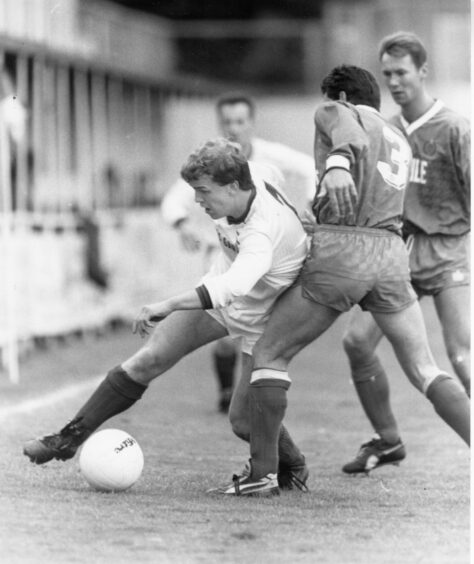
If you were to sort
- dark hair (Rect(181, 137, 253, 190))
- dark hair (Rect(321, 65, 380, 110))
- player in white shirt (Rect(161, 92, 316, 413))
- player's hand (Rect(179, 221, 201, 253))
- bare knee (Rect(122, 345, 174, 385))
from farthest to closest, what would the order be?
player in white shirt (Rect(161, 92, 316, 413)), player's hand (Rect(179, 221, 201, 253)), bare knee (Rect(122, 345, 174, 385)), dark hair (Rect(321, 65, 380, 110)), dark hair (Rect(181, 137, 253, 190))

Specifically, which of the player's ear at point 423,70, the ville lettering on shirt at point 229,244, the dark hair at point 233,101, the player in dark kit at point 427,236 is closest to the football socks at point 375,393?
the player in dark kit at point 427,236

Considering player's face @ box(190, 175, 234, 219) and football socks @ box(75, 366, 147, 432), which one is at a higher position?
player's face @ box(190, 175, 234, 219)

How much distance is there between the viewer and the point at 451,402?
6.03 m

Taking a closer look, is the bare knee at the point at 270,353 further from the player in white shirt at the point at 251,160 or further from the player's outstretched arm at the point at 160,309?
the player in white shirt at the point at 251,160

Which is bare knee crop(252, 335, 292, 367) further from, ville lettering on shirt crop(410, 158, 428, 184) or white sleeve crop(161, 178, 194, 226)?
white sleeve crop(161, 178, 194, 226)

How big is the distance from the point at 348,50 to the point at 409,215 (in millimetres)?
18872

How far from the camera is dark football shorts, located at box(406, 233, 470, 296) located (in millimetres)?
7160

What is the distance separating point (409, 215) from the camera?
7.26 meters

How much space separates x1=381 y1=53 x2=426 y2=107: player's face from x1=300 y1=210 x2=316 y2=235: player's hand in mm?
851

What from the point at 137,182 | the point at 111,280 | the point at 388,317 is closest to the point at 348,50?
the point at 137,182

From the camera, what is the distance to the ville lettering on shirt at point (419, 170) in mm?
7172

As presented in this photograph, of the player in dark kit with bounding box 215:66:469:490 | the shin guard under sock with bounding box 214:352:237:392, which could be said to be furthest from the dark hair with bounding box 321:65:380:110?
the shin guard under sock with bounding box 214:352:237:392

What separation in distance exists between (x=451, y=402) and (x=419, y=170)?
1592 millimetres

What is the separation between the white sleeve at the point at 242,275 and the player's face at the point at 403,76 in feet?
5.07
